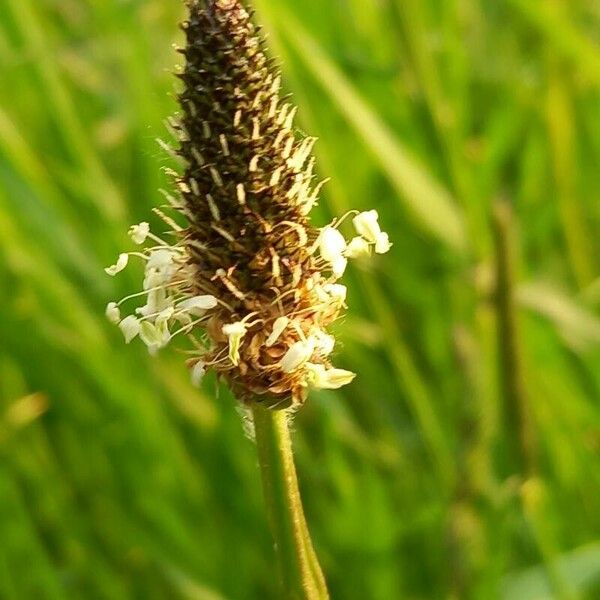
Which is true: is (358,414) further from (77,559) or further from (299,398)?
(299,398)

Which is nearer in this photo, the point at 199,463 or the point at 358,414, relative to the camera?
the point at 199,463

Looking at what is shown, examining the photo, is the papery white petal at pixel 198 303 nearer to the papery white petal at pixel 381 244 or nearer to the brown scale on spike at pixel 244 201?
the brown scale on spike at pixel 244 201

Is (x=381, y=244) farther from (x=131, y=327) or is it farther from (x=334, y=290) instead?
(x=131, y=327)

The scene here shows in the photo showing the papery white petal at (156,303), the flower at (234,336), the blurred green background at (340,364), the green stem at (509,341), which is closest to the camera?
the flower at (234,336)

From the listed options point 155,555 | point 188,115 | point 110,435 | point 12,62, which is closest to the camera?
point 188,115

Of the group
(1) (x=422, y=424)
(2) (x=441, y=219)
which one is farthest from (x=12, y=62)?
(1) (x=422, y=424)

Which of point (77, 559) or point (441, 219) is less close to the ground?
point (441, 219)

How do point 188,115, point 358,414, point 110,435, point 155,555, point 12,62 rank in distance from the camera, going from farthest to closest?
point 358,414, point 110,435, point 12,62, point 155,555, point 188,115

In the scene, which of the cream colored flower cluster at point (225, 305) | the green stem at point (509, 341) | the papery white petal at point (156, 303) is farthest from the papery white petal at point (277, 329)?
the green stem at point (509, 341)
